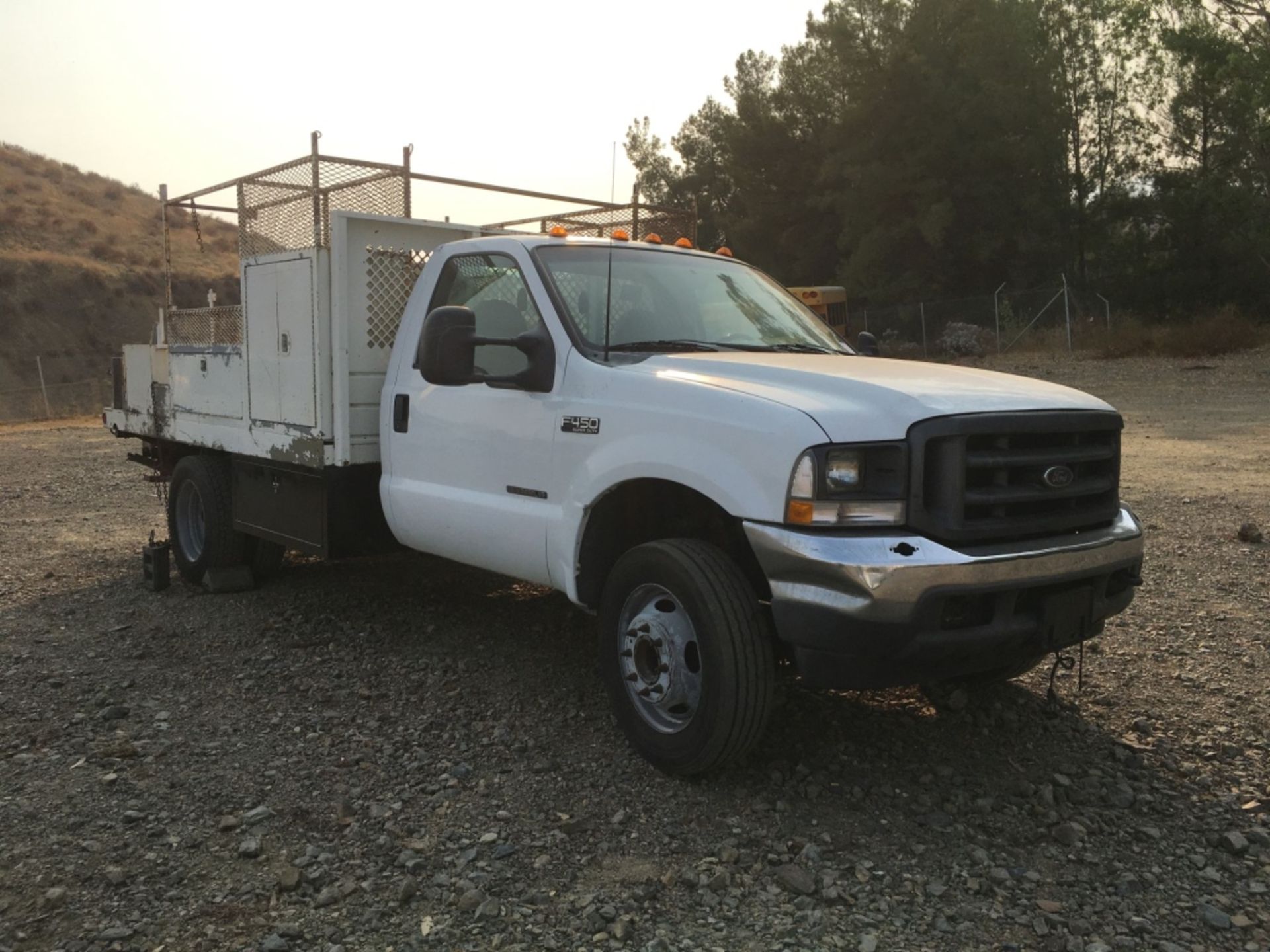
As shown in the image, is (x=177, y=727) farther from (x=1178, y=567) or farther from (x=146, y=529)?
(x=1178, y=567)

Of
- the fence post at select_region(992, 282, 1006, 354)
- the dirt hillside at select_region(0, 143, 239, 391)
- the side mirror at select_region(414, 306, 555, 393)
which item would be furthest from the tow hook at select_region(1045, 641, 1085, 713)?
the dirt hillside at select_region(0, 143, 239, 391)

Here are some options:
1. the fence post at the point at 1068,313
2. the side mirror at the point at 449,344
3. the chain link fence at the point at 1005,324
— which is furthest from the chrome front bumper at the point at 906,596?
the fence post at the point at 1068,313

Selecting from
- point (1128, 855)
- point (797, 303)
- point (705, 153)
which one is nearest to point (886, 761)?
point (1128, 855)

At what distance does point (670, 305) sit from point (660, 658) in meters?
1.70

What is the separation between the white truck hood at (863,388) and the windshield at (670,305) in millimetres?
257

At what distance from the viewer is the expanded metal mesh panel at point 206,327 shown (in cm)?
671

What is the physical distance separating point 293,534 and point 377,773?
2223mm

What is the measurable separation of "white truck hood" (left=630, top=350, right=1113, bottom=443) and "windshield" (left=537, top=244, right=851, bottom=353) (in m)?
0.26

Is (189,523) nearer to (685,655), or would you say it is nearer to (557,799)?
(557,799)

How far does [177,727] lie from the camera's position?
4.69 m

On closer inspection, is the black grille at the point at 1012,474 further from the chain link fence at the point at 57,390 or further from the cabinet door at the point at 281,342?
the chain link fence at the point at 57,390

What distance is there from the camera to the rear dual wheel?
696 cm

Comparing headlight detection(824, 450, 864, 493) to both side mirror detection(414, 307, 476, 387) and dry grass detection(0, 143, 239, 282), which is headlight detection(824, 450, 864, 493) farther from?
dry grass detection(0, 143, 239, 282)

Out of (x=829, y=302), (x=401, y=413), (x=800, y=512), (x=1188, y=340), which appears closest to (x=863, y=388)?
(x=800, y=512)
